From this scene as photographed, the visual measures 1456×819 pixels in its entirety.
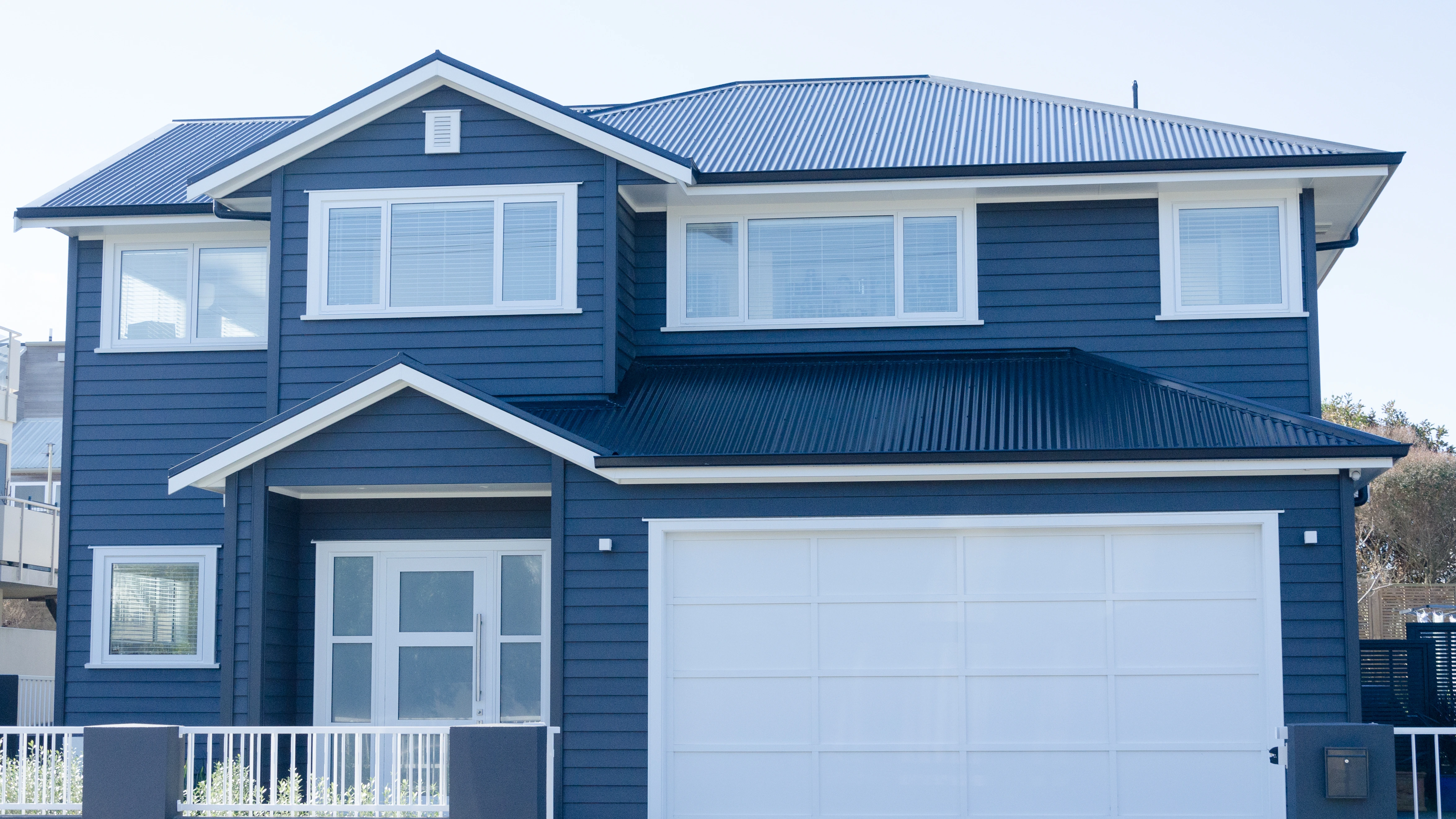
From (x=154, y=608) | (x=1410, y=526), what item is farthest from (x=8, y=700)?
(x=1410, y=526)

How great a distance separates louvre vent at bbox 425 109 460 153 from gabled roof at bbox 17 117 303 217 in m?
2.27

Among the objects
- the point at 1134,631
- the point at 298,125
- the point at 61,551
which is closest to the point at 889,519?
the point at 1134,631

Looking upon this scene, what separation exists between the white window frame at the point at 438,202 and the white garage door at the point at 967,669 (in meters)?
2.93

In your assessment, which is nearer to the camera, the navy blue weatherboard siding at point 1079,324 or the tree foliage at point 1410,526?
the navy blue weatherboard siding at point 1079,324

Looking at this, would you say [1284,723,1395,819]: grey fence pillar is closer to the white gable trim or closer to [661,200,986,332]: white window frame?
[661,200,986,332]: white window frame

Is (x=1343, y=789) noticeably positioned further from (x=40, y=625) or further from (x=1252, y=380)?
(x=40, y=625)

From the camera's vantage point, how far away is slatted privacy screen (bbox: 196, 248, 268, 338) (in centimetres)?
1516

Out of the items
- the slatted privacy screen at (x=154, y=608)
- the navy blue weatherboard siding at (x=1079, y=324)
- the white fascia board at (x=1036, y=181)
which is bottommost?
the slatted privacy screen at (x=154, y=608)

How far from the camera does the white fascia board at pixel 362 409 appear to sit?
39.4 ft

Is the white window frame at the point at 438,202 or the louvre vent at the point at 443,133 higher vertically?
the louvre vent at the point at 443,133

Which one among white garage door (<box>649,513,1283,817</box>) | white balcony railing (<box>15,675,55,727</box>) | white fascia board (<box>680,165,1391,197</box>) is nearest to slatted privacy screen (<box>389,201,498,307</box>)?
white fascia board (<box>680,165,1391,197</box>)

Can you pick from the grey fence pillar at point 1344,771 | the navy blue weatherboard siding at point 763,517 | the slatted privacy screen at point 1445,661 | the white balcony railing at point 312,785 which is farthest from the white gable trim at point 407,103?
the slatted privacy screen at point 1445,661

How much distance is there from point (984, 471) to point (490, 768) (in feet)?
14.6

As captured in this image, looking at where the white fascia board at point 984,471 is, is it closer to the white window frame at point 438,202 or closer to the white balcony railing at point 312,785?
the white window frame at point 438,202
